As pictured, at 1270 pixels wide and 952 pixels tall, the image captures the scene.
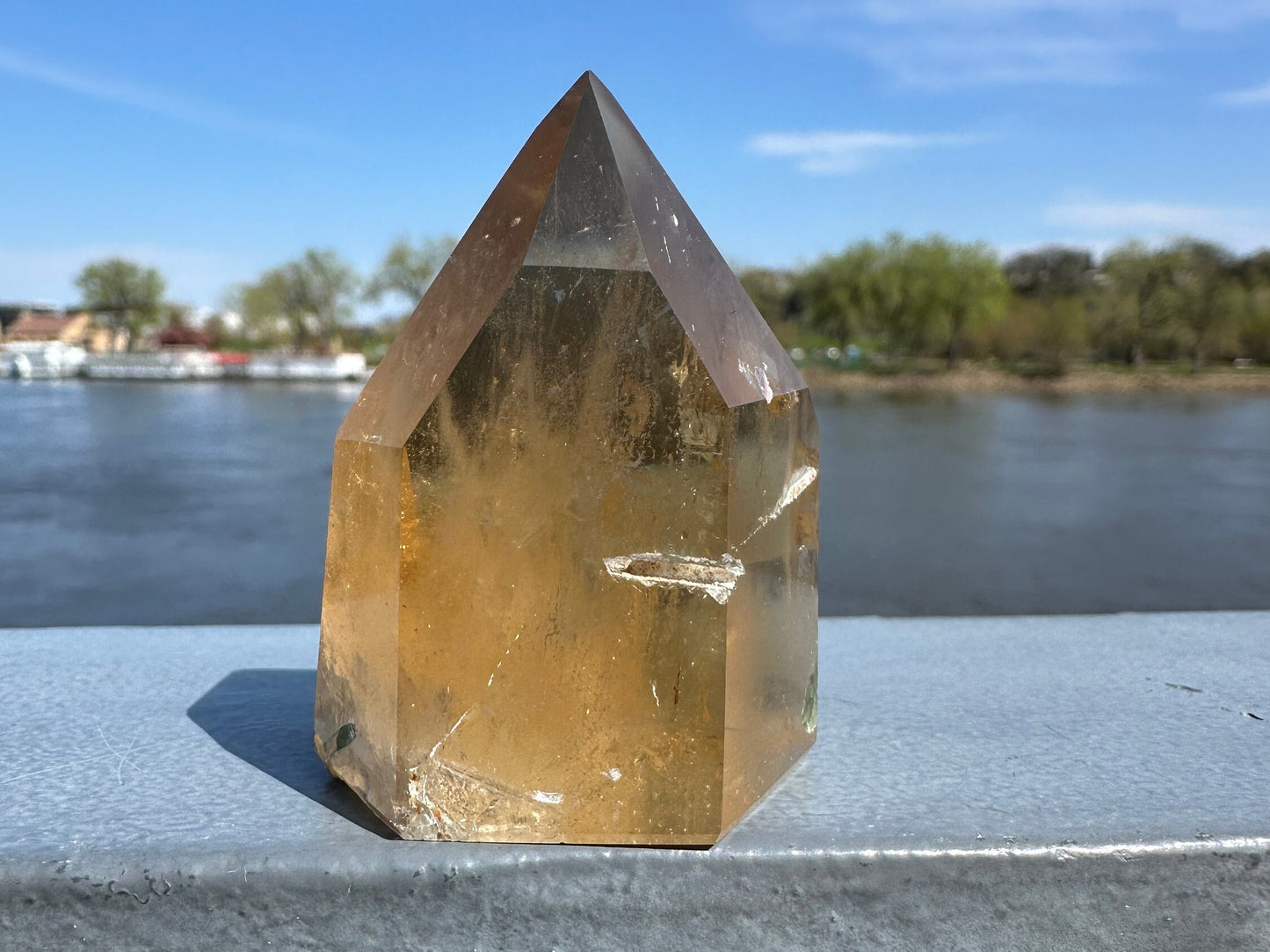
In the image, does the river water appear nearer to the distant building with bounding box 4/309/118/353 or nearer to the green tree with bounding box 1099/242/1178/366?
the green tree with bounding box 1099/242/1178/366

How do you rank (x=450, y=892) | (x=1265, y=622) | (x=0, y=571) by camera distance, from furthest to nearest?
(x=0, y=571)
(x=1265, y=622)
(x=450, y=892)

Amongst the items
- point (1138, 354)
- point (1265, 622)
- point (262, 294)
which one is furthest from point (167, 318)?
point (1265, 622)

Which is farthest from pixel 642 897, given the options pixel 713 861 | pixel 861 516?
pixel 861 516

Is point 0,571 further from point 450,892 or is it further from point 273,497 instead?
point 450,892

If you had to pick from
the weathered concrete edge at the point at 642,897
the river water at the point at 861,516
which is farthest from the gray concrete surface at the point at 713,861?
the river water at the point at 861,516

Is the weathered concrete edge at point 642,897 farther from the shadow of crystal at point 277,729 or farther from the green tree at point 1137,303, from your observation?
the green tree at point 1137,303

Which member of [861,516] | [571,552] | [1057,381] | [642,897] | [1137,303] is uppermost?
[1137,303]

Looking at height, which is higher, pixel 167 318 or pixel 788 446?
pixel 167 318

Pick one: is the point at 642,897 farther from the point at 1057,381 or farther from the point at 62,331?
the point at 62,331
